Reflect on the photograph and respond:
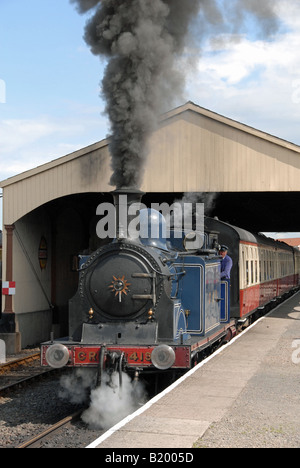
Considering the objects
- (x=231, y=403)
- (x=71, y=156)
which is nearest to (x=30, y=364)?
(x=71, y=156)

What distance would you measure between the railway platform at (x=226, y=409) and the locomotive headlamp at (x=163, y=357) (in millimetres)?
312

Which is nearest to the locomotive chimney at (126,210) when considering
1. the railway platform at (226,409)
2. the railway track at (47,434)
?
the railway platform at (226,409)

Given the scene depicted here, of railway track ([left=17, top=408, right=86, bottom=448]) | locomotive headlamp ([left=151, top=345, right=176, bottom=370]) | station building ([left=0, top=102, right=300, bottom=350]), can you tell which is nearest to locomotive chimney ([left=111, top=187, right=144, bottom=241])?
locomotive headlamp ([left=151, top=345, right=176, bottom=370])

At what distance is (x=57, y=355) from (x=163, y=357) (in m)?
1.42

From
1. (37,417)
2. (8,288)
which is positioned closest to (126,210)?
(37,417)

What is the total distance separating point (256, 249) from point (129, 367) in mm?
8274

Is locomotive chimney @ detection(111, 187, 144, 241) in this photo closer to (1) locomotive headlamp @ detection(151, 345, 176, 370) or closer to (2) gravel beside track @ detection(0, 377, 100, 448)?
(1) locomotive headlamp @ detection(151, 345, 176, 370)

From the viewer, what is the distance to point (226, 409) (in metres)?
6.29

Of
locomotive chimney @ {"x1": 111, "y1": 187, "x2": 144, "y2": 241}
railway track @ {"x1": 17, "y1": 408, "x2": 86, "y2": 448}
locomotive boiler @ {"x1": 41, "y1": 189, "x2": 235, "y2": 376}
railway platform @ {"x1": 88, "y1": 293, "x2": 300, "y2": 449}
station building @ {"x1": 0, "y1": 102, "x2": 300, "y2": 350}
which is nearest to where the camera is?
railway platform @ {"x1": 88, "y1": 293, "x2": 300, "y2": 449}

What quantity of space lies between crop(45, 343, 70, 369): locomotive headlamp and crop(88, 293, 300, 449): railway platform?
56.7 inches

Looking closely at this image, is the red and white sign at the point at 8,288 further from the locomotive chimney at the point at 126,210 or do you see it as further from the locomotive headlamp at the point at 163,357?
the locomotive headlamp at the point at 163,357

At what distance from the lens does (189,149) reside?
14805mm

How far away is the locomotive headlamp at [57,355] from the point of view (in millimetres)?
7484

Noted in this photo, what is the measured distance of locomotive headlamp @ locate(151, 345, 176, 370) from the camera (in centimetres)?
723
